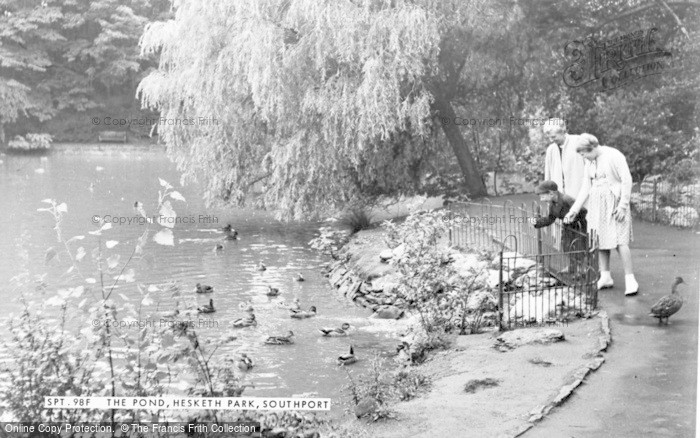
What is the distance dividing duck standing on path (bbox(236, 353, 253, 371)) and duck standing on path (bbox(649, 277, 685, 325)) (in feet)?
11.0

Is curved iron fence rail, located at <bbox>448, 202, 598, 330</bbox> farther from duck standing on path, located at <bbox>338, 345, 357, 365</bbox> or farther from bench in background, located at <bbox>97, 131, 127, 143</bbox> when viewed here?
bench in background, located at <bbox>97, 131, 127, 143</bbox>

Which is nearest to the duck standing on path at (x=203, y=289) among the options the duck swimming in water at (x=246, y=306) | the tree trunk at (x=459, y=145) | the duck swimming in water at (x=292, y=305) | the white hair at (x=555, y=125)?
the duck swimming in water at (x=246, y=306)

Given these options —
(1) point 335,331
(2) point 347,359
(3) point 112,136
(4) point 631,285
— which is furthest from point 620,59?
(3) point 112,136

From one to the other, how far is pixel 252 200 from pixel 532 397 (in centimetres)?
960

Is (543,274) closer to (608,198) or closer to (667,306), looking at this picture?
(608,198)

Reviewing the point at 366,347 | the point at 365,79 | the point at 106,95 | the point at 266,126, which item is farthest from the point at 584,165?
the point at 266,126

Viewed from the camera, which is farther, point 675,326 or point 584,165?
point 584,165

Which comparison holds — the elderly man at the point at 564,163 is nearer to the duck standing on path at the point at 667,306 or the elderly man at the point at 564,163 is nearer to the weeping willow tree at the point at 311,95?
the duck standing on path at the point at 667,306

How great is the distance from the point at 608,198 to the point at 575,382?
2.51 m

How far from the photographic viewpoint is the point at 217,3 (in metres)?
13.9

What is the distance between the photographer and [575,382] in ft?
19.8

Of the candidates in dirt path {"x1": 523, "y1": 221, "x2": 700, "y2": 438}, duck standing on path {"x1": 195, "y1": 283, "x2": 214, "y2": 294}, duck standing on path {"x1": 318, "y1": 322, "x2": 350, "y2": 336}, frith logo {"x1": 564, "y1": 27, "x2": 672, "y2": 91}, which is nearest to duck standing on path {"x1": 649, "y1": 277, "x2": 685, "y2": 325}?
dirt path {"x1": 523, "y1": 221, "x2": 700, "y2": 438}

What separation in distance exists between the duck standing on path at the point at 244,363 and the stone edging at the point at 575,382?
2.65 m

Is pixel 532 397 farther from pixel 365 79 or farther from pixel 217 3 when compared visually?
pixel 217 3
